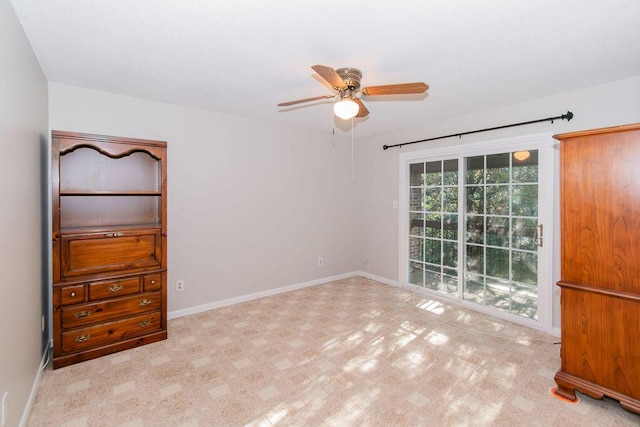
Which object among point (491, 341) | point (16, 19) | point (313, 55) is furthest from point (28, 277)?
point (491, 341)

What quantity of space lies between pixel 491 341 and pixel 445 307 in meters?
0.89

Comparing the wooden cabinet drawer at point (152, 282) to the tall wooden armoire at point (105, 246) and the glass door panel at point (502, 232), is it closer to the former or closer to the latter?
the tall wooden armoire at point (105, 246)

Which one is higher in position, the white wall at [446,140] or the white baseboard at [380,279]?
the white wall at [446,140]

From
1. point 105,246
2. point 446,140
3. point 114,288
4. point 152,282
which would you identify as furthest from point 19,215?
point 446,140

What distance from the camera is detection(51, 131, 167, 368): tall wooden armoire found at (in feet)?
8.18

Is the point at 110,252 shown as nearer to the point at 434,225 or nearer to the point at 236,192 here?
the point at 236,192

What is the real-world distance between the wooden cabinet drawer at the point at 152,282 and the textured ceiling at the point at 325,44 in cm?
178

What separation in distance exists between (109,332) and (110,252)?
0.69 m

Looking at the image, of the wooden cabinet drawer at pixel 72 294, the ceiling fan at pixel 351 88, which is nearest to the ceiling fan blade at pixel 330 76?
the ceiling fan at pixel 351 88

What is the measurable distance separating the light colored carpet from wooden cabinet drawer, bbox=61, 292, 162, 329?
1.10ft

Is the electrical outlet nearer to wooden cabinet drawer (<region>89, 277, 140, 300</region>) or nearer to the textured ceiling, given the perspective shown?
wooden cabinet drawer (<region>89, 277, 140, 300</region>)

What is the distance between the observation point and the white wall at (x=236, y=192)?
3.21 metres

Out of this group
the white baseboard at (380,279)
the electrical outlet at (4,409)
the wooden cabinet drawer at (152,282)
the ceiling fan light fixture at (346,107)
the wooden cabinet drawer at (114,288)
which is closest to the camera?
the electrical outlet at (4,409)

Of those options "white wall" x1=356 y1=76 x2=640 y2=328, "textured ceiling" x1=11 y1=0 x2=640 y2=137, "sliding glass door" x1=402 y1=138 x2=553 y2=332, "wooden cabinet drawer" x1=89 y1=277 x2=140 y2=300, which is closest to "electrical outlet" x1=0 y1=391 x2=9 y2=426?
"wooden cabinet drawer" x1=89 y1=277 x2=140 y2=300
